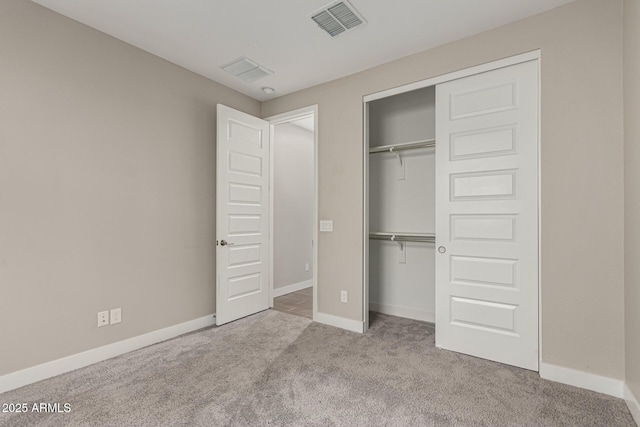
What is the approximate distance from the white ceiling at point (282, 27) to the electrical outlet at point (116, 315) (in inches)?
94.7

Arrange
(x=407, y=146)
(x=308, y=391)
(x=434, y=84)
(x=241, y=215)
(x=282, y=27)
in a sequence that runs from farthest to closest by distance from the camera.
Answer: (x=241, y=215) → (x=407, y=146) → (x=434, y=84) → (x=282, y=27) → (x=308, y=391)

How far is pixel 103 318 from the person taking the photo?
8.42 feet

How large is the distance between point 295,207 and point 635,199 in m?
4.14

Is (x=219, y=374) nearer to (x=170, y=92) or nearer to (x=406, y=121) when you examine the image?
(x=170, y=92)

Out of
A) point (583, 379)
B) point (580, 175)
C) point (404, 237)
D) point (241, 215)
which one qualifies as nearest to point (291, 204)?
point (241, 215)

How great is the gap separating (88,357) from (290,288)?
9.58ft

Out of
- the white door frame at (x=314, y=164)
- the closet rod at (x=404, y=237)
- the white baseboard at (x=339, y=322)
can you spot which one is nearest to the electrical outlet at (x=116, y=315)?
the white door frame at (x=314, y=164)

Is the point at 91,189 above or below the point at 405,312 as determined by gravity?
above

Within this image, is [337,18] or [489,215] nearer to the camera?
[337,18]

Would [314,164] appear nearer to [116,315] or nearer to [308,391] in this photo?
[308,391]

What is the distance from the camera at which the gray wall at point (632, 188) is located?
1771 mm

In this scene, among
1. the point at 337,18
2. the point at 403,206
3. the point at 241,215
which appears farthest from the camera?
the point at 403,206

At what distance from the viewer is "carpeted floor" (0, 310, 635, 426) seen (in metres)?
1.80

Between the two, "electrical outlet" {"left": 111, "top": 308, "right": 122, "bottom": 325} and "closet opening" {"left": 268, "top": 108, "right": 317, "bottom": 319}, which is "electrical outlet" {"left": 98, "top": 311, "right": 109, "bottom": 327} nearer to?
"electrical outlet" {"left": 111, "top": 308, "right": 122, "bottom": 325}
